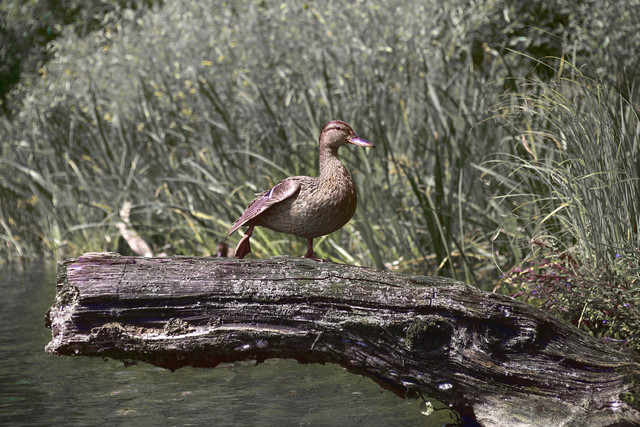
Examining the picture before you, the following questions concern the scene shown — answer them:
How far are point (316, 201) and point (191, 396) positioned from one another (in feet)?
4.94

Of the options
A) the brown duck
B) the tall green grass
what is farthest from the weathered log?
the tall green grass

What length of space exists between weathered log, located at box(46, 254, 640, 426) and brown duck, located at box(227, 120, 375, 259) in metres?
0.41

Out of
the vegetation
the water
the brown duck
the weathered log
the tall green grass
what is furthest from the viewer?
the tall green grass

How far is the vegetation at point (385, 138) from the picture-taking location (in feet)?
13.3

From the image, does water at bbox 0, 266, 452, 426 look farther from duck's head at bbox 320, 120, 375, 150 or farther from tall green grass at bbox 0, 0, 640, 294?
duck's head at bbox 320, 120, 375, 150

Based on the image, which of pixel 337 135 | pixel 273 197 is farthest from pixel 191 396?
pixel 337 135

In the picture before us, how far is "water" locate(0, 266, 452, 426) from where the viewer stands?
3.79 metres

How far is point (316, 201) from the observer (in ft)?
11.9

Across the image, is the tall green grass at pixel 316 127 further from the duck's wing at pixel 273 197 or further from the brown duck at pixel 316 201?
the duck's wing at pixel 273 197

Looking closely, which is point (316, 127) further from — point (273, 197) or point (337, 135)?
point (273, 197)

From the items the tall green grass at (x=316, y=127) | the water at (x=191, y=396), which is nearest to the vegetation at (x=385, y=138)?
the tall green grass at (x=316, y=127)

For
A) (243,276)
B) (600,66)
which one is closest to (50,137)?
(600,66)

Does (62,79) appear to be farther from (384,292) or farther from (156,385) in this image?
(384,292)

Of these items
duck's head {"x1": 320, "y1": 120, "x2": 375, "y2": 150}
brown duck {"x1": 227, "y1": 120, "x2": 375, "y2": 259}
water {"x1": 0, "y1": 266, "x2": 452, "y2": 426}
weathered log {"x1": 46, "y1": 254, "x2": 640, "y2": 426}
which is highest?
duck's head {"x1": 320, "y1": 120, "x2": 375, "y2": 150}
